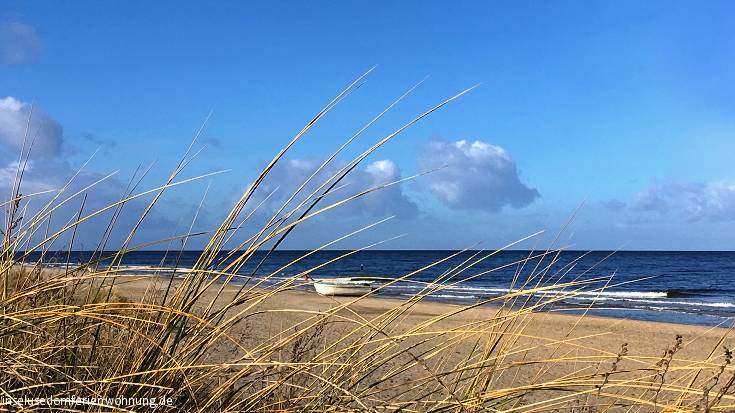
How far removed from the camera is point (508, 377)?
6.32 metres

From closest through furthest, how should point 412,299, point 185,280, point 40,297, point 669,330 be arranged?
point 185,280
point 412,299
point 40,297
point 669,330

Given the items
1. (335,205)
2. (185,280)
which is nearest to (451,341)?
(335,205)

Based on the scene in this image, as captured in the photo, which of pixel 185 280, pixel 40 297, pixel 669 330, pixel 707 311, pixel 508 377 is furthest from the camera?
pixel 707 311

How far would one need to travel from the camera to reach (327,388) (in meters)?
1.52

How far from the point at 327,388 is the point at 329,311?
20cm

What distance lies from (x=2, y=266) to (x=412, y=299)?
1.22m

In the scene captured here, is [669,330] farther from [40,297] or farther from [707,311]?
[40,297]

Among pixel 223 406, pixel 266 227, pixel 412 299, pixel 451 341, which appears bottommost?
pixel 223 406

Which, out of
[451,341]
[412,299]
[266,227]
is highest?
[266,227]

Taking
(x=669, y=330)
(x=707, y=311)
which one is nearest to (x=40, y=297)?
(x=669, y=330)

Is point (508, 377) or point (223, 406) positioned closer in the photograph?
point (223, 406)

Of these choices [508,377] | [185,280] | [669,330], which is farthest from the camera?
[669,330]

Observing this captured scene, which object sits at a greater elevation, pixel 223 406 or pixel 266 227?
pixel 266 227

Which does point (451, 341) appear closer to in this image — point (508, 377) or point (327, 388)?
point (327, 388)
